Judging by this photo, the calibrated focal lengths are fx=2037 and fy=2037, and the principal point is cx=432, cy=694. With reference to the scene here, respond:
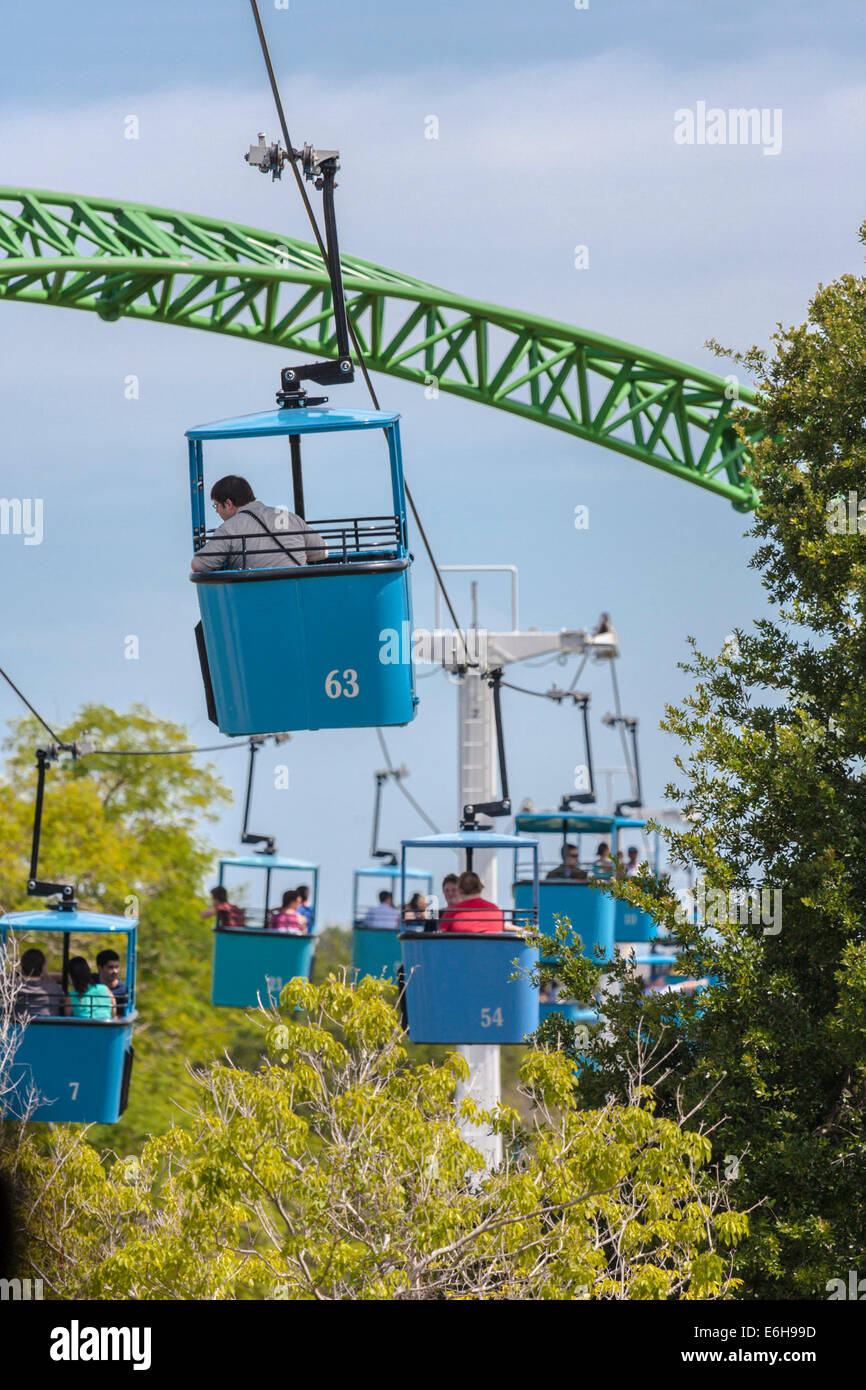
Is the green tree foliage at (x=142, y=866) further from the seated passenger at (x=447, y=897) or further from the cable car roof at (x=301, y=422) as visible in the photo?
the cable car roof at (x=301, y=422)

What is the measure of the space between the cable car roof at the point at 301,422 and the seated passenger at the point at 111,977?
23.5 ft

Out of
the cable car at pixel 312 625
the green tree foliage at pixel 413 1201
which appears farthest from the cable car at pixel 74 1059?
the cable car at pixel 312 625

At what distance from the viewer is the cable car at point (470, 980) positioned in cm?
1408

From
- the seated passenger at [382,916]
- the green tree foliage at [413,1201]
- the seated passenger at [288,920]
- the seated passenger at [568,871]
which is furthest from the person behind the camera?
the seated passenger at [382,916]

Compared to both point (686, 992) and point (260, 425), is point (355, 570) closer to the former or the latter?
point (260, 425)

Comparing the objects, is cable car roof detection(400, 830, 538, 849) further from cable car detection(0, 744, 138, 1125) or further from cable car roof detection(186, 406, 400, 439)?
cable car roof detection(186, 406, 400, 439)

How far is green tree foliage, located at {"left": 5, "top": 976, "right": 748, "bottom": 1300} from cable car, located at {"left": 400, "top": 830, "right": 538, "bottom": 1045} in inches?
106

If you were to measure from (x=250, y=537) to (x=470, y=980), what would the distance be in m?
6.19

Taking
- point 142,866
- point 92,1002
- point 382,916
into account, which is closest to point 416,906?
point 92,1002

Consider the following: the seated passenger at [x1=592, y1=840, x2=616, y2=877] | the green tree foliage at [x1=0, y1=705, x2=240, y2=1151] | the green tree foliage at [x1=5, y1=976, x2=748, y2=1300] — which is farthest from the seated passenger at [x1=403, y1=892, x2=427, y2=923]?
the green tree foliage at [x1=0, y1=705, x2=240, y2=1151]

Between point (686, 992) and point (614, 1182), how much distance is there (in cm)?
190

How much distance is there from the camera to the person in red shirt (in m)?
14.1

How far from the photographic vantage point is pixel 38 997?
15.3m

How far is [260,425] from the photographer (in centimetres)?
862
